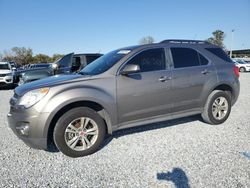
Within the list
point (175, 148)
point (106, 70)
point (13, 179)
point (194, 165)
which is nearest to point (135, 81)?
point (106, 70)

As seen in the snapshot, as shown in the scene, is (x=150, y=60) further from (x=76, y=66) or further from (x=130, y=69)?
(x=76, y=66)

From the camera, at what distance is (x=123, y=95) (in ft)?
13.0

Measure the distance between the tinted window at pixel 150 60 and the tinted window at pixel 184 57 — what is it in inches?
11.3

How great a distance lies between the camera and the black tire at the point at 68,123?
356 cm

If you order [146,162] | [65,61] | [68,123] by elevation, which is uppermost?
[65,61]

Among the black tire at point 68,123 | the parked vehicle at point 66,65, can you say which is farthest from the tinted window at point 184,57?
the parked vehicle at point 66,65

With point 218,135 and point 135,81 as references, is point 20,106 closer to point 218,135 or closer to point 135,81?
point 135,81

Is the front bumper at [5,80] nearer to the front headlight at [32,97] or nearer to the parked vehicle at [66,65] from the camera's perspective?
the parked vehicle at [66,65]

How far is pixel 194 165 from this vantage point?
329cm

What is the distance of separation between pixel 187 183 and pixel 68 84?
2.30 m

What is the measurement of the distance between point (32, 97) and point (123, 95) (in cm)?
149

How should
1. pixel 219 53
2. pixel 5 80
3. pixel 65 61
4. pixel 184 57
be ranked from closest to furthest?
pixel 184 57
pixel 219 53
pixel 65 61
pixel 5 80

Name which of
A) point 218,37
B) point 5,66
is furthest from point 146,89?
point 218,37

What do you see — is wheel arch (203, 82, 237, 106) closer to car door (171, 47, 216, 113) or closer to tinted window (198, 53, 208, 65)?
car door (171, 47, 216, 113)
